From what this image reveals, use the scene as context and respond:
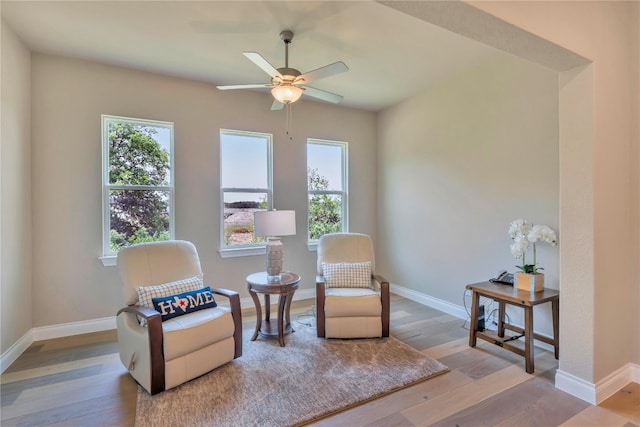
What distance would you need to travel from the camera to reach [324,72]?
2.37 m

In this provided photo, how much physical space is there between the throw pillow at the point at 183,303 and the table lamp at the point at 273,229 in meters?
0.63

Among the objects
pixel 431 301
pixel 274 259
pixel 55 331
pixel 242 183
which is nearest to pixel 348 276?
pixel 274 259

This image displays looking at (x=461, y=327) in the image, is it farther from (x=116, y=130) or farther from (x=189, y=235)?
(x=116, y=130)

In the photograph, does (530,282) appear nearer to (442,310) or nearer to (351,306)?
(442,310)

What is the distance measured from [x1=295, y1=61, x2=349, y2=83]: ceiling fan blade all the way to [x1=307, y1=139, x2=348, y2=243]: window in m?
1.98

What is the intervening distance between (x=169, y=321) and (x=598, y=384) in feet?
10.0

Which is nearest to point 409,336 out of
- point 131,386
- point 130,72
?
point 131,386

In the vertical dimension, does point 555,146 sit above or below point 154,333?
above

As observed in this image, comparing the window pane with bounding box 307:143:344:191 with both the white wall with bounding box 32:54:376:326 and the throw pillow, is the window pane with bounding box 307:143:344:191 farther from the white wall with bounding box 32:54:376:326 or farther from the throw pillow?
the throw pillow

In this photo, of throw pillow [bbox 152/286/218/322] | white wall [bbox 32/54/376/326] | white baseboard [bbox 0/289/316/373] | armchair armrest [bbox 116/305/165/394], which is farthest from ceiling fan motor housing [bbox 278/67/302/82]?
white baseboard [bbox 0/289/316/373]

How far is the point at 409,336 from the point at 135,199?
3.28 m

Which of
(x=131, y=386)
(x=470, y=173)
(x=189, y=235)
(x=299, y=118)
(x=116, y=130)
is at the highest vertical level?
(x=299, y=118)

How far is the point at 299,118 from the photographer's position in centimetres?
434

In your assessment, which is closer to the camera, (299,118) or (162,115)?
(162,115)
